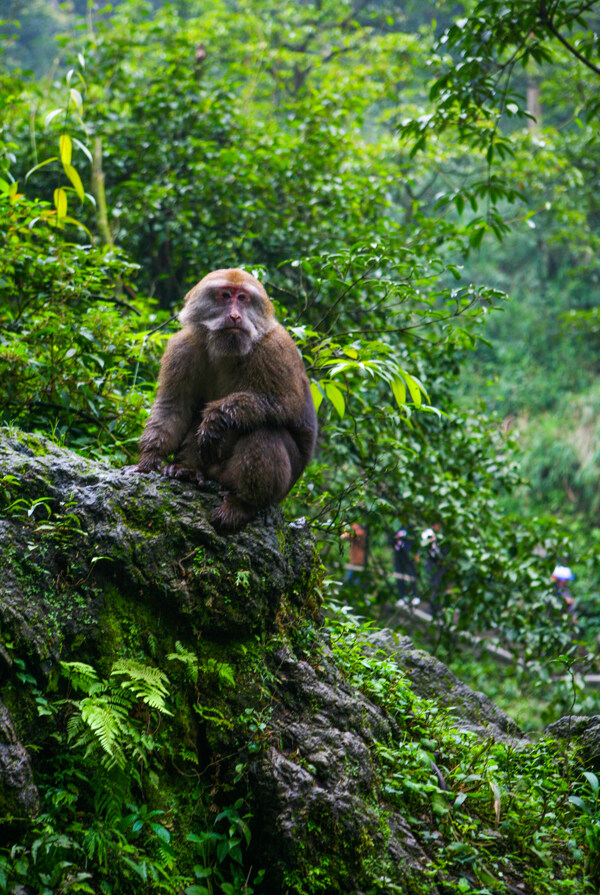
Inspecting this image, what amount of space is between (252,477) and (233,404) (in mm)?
343

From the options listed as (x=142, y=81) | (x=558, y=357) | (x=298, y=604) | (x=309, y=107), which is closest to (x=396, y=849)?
(x=298, y=604)

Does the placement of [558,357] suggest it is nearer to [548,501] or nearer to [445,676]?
[548,501]

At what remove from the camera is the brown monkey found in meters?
3.01

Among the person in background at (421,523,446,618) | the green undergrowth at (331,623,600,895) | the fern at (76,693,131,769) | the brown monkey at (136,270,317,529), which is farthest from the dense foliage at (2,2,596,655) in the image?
the fern at (76,693,131,769)

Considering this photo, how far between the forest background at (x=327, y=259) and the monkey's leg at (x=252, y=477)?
1.63 ft

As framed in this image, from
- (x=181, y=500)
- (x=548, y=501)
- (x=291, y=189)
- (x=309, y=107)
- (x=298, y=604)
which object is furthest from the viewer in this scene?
(x=548, y=501)

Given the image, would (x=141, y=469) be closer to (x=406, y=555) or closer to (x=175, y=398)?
(x=175, y=398)

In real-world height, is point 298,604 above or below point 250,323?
below

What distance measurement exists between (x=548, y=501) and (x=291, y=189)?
33.0 feet

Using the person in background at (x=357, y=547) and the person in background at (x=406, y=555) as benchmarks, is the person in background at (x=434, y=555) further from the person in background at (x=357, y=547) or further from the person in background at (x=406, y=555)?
the person in background at (x=357, y=547)

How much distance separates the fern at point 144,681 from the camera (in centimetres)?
230

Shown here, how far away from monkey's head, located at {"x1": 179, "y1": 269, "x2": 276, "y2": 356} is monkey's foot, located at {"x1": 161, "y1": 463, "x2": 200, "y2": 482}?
0.57 metres

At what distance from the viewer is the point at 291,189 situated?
698 cm

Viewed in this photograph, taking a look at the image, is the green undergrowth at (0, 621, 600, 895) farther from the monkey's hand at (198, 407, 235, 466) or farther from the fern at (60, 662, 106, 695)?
the monkey's hand at (198, 407, 235, 466)
